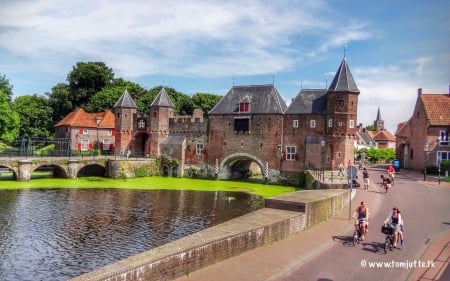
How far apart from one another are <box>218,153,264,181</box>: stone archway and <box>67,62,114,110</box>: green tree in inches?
1439

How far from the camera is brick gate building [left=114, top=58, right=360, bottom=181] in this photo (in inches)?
1510

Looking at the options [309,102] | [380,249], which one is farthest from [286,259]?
[309,102]

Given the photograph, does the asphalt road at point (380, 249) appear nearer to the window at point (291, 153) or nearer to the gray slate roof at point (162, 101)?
the window at point (291, 153)

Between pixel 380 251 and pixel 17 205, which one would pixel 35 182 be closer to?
pixel 17 205

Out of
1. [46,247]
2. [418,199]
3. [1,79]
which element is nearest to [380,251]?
[418,199]

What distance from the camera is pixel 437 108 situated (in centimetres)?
4322

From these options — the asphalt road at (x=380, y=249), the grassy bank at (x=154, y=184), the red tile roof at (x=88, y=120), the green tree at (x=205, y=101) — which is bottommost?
the grassy bank at (x=154, y=184)

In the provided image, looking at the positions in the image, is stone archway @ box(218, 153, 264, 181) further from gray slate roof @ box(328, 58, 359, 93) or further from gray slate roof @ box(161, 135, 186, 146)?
gray slate roof @ box(328, 58, 359, 93)

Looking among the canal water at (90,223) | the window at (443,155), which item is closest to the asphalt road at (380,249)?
the canal water at (90,223)

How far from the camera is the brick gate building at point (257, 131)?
38.3m

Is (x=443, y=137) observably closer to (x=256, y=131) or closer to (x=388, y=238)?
(x=256, y=131)

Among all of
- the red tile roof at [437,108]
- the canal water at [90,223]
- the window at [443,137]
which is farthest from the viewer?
the red tile roof at [437,108]

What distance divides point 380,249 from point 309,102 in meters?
28.7

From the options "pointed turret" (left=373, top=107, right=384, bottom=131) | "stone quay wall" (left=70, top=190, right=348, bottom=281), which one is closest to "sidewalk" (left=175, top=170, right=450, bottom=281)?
"stone quay wall" (left=70, top=190, right=348, bottom=281)
